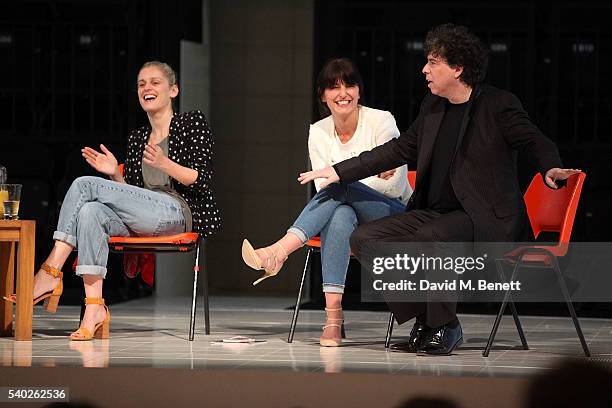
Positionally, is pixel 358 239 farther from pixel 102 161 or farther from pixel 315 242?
pixel 102 161

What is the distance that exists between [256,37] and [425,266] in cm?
460

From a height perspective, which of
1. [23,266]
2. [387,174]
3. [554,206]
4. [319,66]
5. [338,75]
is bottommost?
[23,266]

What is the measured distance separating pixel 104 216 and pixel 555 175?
1.67 m

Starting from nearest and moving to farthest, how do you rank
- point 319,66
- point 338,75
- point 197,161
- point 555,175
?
point 555,175, point 338,75, point 197,161, point 319,66

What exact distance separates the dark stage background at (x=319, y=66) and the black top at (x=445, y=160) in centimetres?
279

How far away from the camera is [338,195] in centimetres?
420

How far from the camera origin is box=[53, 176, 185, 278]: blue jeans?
4172mm

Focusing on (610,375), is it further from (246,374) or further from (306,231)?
(306,231)

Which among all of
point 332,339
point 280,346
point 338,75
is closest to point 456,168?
point 338,75

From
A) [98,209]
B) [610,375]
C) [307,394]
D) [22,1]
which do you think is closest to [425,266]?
[307,394]

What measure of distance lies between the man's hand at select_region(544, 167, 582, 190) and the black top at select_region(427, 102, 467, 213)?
1.22ft

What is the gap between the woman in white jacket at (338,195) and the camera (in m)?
4.14

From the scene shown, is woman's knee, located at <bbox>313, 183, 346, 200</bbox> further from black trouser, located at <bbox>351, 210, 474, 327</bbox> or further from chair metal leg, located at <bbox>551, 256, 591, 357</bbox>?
chair metal leg, located at <bbox>551, 256, 591, 357</bbox>

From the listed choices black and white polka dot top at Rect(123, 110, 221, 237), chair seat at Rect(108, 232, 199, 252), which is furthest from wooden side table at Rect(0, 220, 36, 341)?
black and white polka dot top at Rect(123, 110, 221, 237)
